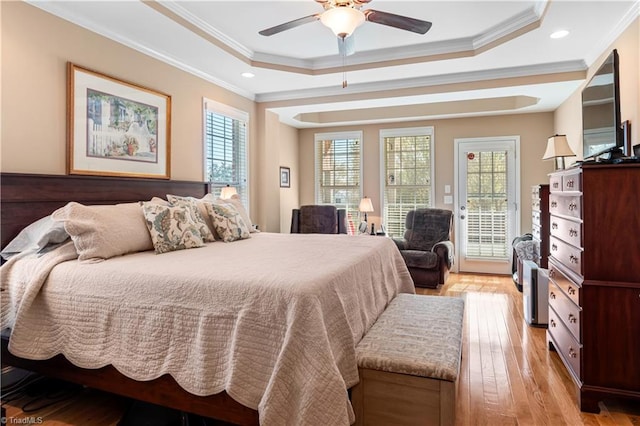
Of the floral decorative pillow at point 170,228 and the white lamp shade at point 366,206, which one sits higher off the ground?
the white lamp shade at point 366,206

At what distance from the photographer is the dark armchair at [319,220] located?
5.72 meters

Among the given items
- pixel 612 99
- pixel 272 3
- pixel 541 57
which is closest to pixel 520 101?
pixel 541 57

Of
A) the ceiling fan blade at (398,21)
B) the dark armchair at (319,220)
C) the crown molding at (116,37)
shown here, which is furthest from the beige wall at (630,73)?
the crown molding at (116,37)

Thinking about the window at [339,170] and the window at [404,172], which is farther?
the window at [339,170]

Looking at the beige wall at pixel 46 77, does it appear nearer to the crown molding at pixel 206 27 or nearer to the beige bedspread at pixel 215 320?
the crown molding at pixel 206 27

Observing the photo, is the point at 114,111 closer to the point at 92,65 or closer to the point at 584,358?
the point at 92,65

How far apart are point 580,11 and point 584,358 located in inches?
97.6

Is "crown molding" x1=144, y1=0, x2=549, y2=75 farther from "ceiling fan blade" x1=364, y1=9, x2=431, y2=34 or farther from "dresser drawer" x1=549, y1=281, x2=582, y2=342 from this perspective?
"dresser drawer" x1=549, y1=281, x2=582, y2=342

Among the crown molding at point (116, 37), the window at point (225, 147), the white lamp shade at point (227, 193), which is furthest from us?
the window at point (225, 147)

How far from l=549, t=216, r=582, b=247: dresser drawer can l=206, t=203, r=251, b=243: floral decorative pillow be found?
2465 millimetres

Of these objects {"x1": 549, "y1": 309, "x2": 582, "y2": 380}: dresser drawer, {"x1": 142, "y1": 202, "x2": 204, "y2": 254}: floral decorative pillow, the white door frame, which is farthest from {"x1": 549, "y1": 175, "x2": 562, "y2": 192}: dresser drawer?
the white door frame

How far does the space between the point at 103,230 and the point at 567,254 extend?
2.94m

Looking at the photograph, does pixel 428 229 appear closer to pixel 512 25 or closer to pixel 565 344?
pixel 512 25

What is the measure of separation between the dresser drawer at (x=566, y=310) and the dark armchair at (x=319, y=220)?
10.8 feet
